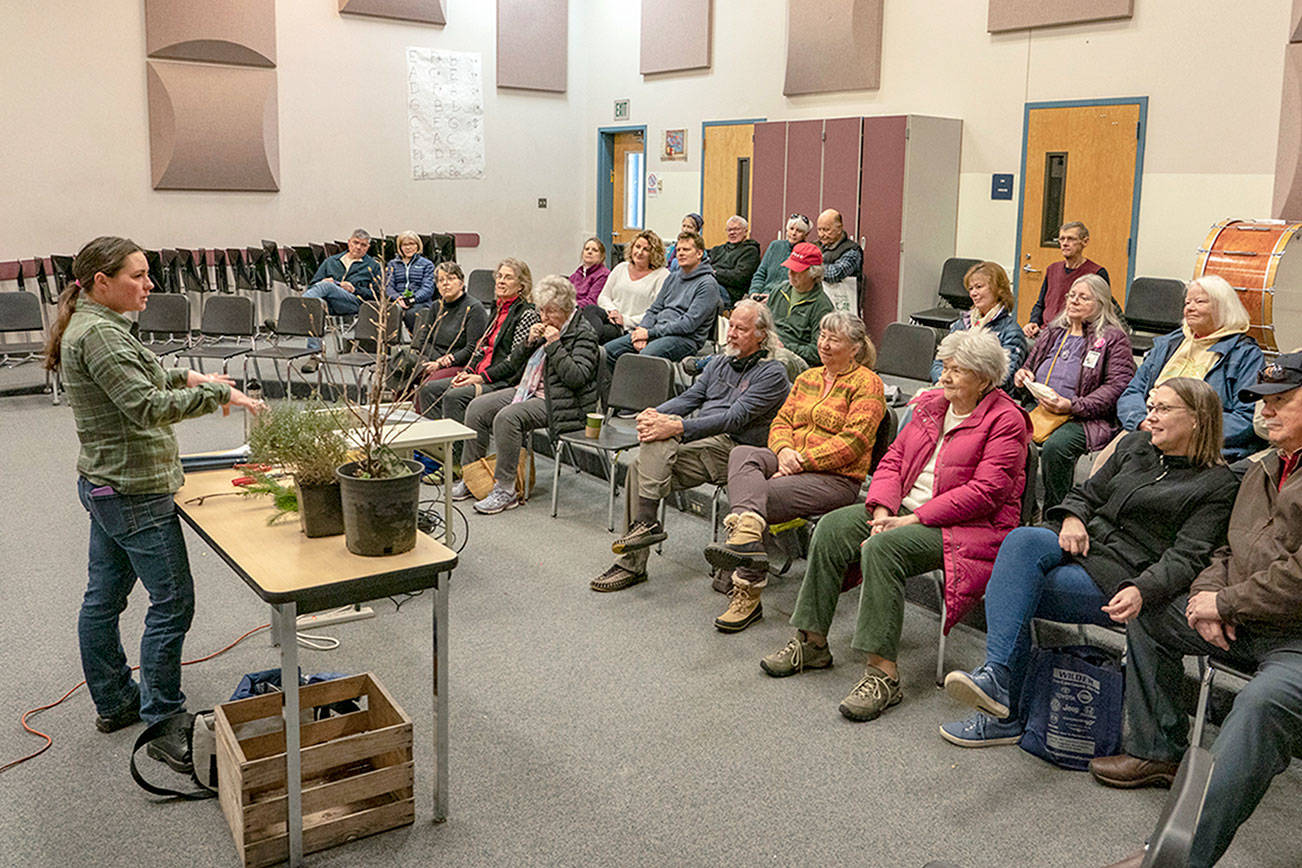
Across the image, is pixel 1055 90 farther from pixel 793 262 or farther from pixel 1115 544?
pixel 1115 544

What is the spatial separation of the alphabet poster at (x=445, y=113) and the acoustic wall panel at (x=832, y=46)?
12.4ft

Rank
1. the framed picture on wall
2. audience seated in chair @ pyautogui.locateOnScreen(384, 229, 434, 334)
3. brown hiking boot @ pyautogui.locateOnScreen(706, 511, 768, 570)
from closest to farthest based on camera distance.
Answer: brown hiking boot @ pyautogui.locateOnScreen(706, 511, 768, 570) < audience seated in chair @ pyautogui.locateOnScreen(384, 229, 434, 334) < the framed picture on wall

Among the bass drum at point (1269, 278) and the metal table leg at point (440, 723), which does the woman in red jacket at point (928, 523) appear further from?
the bass drum at point (1269, 278)

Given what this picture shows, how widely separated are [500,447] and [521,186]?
751 centimetres

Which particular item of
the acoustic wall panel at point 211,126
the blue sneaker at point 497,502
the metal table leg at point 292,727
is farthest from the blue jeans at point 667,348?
the acoustic wall panel at point 211,126

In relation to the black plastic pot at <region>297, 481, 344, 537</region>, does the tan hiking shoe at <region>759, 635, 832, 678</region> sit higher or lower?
lower

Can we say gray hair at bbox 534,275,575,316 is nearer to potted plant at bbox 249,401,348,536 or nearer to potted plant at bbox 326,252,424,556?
potted plant at bbox 249,401,348,536

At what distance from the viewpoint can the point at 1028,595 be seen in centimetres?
317

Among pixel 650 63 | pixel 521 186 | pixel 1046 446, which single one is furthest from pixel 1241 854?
pixel 521 186

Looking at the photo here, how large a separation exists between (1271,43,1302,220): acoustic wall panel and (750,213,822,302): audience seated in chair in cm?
319

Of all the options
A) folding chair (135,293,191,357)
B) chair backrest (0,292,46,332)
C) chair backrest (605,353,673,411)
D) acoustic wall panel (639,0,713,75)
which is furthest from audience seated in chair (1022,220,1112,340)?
chair backrest (0,292,46,332)

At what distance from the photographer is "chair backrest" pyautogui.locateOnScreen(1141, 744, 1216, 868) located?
1360mm

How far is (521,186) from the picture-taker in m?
12.5

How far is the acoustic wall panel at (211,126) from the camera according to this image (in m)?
10.1
